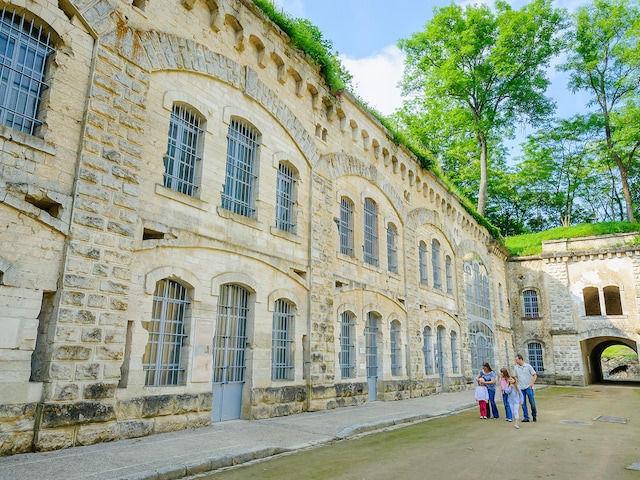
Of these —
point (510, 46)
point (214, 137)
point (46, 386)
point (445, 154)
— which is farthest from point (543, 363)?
point (46, 386)

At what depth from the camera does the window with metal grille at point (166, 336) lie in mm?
7777

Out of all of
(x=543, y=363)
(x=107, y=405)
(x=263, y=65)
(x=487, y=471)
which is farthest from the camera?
(x=543, y=363)

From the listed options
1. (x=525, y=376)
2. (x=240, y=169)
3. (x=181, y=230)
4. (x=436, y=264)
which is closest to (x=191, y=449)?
(x=181, y=230)

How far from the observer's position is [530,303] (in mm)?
28203

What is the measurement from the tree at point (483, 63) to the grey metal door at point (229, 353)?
25.8m

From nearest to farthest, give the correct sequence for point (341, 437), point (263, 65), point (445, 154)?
point (341, 437), point (263, 65), point (445, 154)

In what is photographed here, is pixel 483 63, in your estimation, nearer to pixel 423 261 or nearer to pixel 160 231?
pixel 423 261

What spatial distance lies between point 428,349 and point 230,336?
404 inches

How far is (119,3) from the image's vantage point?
789cm

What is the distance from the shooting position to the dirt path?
18.1ft

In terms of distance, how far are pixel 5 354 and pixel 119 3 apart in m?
6.07

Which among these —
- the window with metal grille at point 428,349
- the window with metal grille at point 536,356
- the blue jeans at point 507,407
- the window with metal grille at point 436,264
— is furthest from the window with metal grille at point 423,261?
the window with metal grille at point 536,356

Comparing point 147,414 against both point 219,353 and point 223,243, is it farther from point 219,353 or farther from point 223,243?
point 223,243

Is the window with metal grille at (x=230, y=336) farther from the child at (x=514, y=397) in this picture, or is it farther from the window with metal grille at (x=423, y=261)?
the window with metal grille at (x=423, y=261)
